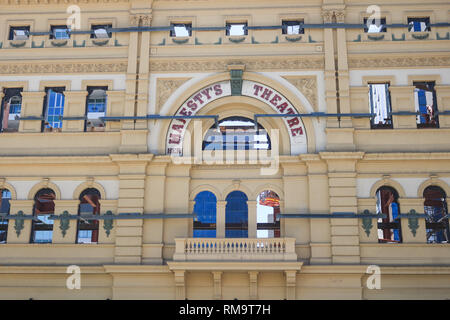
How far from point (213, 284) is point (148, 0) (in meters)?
15.5

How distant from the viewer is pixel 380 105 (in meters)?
27.6

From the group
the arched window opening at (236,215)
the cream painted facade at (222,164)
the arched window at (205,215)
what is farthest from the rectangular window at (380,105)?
the arched window at (205,215)

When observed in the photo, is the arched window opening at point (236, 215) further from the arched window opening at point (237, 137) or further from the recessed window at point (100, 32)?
the recessed window at point (100, 32)

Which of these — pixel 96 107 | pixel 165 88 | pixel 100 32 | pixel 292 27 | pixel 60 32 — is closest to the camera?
pixel 165 88

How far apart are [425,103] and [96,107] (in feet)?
57.0

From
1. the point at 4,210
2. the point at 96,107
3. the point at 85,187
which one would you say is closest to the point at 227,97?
the point at 96,107

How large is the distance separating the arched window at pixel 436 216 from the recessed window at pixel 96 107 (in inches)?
670

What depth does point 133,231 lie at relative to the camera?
2566cm

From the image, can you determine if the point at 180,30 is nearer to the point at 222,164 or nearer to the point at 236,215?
the point at 222,164

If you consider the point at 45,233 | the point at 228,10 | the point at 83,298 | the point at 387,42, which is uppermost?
the point at 228,10

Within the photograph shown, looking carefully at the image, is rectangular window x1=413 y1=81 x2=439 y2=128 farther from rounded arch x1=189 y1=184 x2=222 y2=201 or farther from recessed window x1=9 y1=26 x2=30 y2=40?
recessed window x1=9 y1=26 x2=30 y2=40

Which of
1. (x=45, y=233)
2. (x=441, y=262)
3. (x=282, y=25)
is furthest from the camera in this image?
(x=282, y=25)

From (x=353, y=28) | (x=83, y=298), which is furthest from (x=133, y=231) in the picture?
(x=353, y=28)

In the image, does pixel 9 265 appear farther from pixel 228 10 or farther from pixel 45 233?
pixel 228 10
